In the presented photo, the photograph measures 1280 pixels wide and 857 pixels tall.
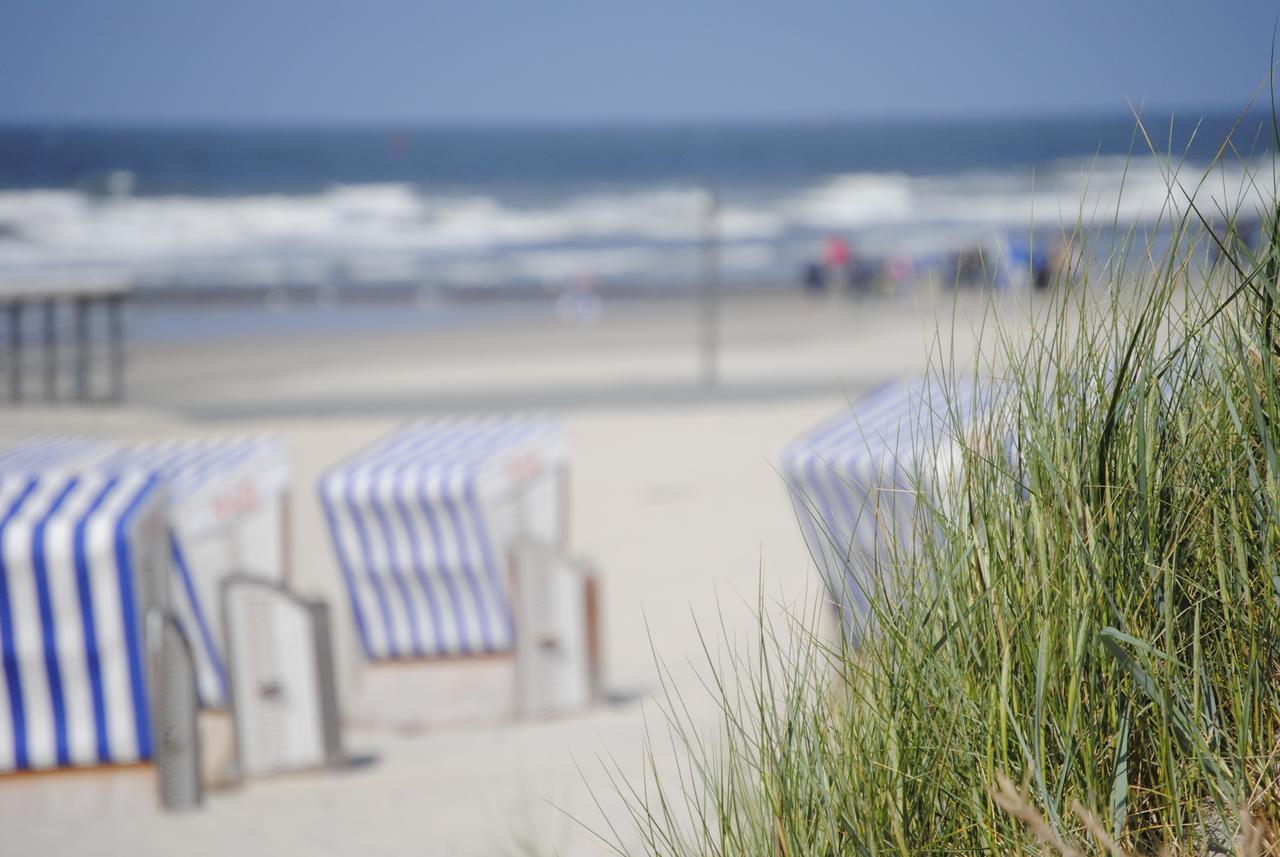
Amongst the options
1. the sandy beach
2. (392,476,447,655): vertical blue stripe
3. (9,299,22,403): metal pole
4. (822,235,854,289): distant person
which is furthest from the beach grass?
(822,235,854,289): distant person

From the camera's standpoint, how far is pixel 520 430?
18.8 ft

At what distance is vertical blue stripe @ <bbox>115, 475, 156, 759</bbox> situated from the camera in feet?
12.4

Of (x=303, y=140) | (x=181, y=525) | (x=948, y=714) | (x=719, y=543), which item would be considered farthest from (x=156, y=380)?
(x=303, y=140)

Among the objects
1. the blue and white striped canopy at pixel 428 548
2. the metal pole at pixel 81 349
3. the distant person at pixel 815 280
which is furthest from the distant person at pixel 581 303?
the blue and white striped canopy at pixel 428 548

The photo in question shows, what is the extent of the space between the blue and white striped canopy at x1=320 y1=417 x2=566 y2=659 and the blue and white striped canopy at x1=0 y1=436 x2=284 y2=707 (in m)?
0.37

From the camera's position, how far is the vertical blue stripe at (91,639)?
376cm

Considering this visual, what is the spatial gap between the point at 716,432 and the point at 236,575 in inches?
251

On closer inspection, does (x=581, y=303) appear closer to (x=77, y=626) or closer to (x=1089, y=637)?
(x=77, y=626)

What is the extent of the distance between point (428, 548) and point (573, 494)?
129 inches

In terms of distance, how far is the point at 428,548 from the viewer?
523cm

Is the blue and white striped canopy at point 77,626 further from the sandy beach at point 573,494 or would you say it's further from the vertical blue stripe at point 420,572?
the vertical blue stripe at point 420,572

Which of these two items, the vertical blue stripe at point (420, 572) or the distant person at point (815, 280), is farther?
the distant person at point (815, 280)

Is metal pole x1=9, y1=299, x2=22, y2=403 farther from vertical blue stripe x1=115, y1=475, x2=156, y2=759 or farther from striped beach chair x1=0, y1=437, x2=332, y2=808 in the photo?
vertical blue stripe x1=115, y1=475, x2=156, y2=759

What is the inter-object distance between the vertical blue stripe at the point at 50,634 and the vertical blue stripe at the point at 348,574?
134cm
